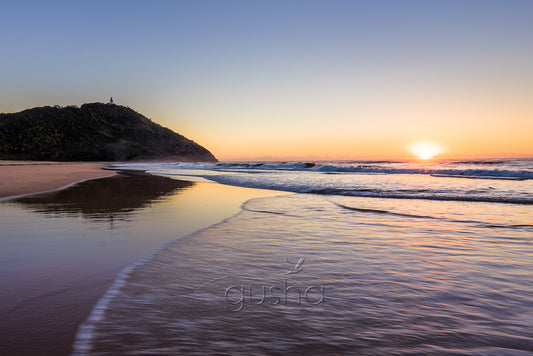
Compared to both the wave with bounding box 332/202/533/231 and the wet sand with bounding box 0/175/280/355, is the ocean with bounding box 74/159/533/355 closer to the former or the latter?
the wet sand with bounding box 0/175/280/355

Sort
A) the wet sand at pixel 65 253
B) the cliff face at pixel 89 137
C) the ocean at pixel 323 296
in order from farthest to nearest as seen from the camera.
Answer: the cliff face at pixel 89 137, the wet sand at pixel 65 253, the ocean at pixel 323 296

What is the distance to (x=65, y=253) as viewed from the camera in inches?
198

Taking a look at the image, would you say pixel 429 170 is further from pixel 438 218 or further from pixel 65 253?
pixel 65 253

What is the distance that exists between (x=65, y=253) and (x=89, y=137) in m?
134

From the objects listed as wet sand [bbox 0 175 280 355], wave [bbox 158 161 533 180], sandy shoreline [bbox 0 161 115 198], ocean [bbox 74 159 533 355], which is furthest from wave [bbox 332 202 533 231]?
wave [bbox 158 161 533 180]

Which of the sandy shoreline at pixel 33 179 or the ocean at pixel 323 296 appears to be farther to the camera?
the sandy shoreline at pixel 33 179

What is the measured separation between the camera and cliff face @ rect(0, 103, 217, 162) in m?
109

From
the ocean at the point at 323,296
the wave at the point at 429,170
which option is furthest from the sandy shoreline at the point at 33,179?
the wave at the point at 429,170

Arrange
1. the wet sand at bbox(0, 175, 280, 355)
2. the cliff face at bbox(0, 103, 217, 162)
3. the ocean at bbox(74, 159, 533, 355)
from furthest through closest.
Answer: the cliff face at bbox(0, 103, 217, 162)
the wet sand at bbox(0, 175, 280, 355)
the ocean at bbox(74, 159, 533, 355)

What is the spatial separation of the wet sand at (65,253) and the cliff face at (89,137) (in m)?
115

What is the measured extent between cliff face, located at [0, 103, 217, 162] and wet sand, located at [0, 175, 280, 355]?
115 meters

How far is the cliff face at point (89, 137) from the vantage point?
Result: 358 ft

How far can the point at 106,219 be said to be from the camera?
804 centimetres

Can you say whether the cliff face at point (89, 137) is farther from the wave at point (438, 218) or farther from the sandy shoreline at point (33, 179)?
the wave at point (438, 218)
